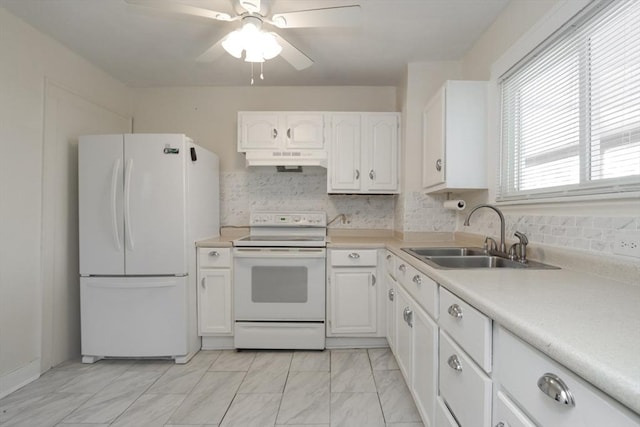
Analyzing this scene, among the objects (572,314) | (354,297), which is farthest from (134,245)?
(572,314)

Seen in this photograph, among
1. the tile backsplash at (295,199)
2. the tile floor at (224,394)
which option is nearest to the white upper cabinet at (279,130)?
the tile backsplash at (295,199)

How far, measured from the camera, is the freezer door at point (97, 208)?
2.05m

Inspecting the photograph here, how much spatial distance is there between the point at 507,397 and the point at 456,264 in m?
1.06

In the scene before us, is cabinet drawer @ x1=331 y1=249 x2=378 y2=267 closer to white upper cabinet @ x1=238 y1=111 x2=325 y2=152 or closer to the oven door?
the oven door

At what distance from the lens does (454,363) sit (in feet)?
3.38

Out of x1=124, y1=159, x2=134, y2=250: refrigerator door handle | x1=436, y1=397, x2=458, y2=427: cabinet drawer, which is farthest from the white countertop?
x1=124, y1=159, x2=134, y2=250: refrigerator door handle

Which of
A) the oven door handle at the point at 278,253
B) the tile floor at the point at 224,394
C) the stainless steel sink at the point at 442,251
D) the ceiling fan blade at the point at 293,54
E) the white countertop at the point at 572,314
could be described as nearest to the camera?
the white countertop at the point at 572,314

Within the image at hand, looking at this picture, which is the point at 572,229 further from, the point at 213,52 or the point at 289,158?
the point at 213,52

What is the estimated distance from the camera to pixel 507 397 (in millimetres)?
757

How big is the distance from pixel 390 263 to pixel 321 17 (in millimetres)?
1662

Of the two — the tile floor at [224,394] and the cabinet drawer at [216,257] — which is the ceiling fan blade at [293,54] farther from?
the tile floor at [224,394]

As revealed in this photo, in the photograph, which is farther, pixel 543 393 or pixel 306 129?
pixel 306 129

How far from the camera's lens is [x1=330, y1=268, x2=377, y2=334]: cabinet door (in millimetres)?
2262

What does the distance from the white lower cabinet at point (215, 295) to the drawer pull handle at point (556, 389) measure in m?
2.07
